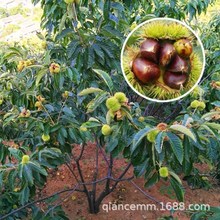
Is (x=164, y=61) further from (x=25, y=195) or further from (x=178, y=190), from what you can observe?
(x=25, y=195)

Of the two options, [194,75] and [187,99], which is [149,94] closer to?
[194,75]

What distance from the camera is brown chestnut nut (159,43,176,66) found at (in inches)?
49.1

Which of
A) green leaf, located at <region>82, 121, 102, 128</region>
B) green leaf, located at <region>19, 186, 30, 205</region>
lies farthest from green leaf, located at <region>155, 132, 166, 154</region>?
green leaf, located at <region>19, 186, 30, 205</region>

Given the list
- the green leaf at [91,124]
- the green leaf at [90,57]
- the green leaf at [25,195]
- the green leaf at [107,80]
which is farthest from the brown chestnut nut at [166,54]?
the green leaf at [25,195]

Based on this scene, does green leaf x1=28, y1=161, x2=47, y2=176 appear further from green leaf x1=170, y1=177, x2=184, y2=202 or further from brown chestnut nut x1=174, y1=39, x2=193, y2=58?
brown chestnut nut x1=174, y1=39, x2=193, y2=58

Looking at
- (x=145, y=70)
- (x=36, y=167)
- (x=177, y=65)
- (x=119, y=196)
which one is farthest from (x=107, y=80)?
(x=119, y=196)

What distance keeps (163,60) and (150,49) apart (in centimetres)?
6

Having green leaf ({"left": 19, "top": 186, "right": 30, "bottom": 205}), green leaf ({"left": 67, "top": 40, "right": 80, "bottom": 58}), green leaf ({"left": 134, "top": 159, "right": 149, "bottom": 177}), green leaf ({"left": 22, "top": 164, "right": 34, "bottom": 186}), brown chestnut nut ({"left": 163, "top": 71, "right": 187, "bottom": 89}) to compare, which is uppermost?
green leaf ({"left": 67, "top": 40, "right": 80, "bottom": 58})

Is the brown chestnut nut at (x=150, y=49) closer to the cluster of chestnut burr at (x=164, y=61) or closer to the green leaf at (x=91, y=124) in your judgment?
the cluster of chestnut burr at (x=164, y=61)

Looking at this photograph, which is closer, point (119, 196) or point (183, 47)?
point (183, 47)

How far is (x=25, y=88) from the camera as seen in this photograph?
2.00 metres

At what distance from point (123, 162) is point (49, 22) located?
1634mm

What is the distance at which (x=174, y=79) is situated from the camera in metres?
1.29

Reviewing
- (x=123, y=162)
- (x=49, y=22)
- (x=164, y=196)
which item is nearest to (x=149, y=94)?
(x=49, y=22)
